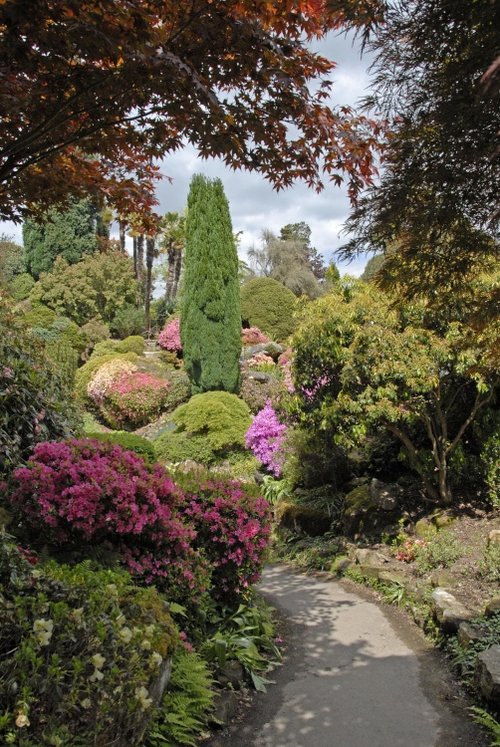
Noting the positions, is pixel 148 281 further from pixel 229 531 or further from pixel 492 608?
pixel 492 608

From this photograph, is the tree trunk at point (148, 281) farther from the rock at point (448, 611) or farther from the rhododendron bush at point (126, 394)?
the rock at point (448, 611)

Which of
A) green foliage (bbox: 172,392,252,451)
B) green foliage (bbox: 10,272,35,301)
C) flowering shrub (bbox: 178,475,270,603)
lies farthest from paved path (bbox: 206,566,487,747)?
green foliage (bbox: 10,272,35,301)

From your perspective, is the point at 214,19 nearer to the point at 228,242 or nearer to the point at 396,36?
the point at 396,36

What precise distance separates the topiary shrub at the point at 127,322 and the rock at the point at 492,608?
19.5 meters

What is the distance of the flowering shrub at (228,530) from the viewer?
446cm

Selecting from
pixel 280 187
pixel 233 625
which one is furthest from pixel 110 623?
pixel 280 187

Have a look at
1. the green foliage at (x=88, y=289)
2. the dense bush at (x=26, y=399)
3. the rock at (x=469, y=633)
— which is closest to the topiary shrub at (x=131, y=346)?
the green foliage at (x=88, y=289)

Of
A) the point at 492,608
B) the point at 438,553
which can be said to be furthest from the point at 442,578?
the point at 492,608

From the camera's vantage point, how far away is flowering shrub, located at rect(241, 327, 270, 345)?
19578mm

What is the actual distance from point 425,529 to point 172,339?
13.5m

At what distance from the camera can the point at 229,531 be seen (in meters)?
4.48

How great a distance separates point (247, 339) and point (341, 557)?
41.2 feet

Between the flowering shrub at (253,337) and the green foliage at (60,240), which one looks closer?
the flowering shrub at (253,337)

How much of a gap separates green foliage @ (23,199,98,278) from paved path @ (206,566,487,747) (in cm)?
2361
